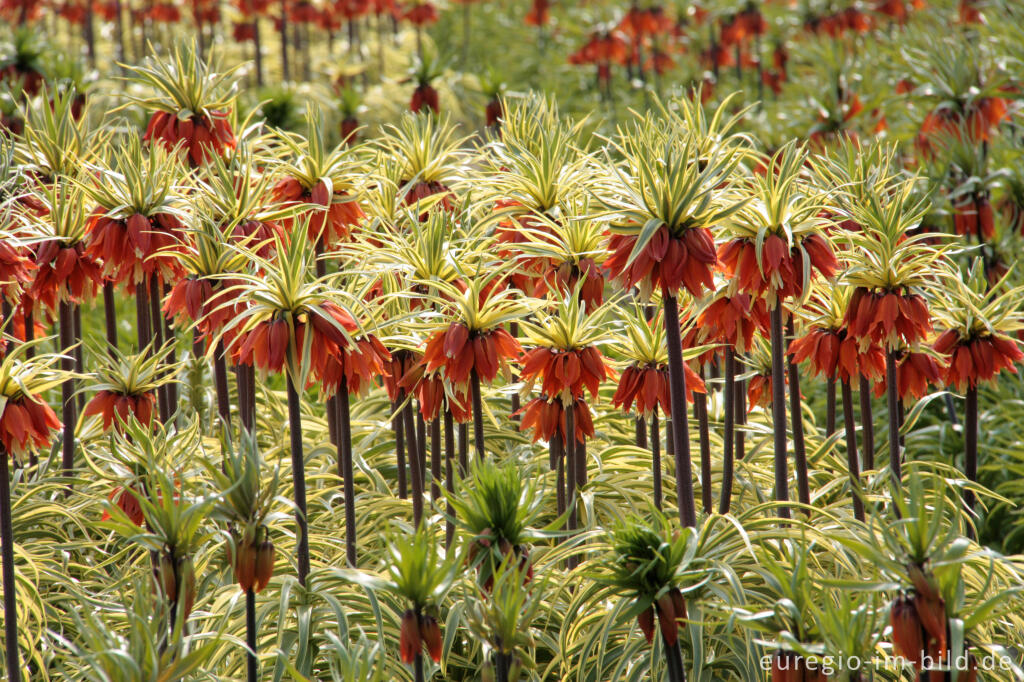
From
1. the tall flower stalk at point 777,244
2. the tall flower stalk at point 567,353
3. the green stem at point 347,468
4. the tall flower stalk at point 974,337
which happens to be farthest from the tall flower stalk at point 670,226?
the tall flower stalk at point 974,337

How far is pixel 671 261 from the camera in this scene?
267cm

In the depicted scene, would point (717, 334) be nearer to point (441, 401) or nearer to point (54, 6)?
point (441, 401)

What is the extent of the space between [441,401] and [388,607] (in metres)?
0.65

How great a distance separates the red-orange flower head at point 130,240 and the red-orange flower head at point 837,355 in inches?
81.5

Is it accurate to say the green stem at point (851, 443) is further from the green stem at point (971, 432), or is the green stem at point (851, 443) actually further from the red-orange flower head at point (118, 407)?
the red-orange flower head at point (118, 407)

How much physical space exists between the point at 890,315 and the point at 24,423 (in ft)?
Result: 7.91

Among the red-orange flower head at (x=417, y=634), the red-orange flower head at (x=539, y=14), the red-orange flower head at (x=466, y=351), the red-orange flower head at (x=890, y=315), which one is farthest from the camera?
the red-orange flower head at (x=539, y=14)

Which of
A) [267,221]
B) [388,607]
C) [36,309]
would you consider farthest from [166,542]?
[36,309]

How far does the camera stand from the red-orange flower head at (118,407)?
340 cm

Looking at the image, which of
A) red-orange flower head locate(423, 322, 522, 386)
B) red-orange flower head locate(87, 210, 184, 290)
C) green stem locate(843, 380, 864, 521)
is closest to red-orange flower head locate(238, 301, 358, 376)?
red-orange flower head locate(423, 322, 522, 386)

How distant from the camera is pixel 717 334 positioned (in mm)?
3395

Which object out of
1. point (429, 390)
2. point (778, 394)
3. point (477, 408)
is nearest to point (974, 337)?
point (778, 394)

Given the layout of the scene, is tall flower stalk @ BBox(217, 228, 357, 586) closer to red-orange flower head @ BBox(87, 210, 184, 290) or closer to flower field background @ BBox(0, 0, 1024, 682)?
flower field background @ BBox(0, 0, 1024, 682)

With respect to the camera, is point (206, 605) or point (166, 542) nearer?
point (166, 542)
